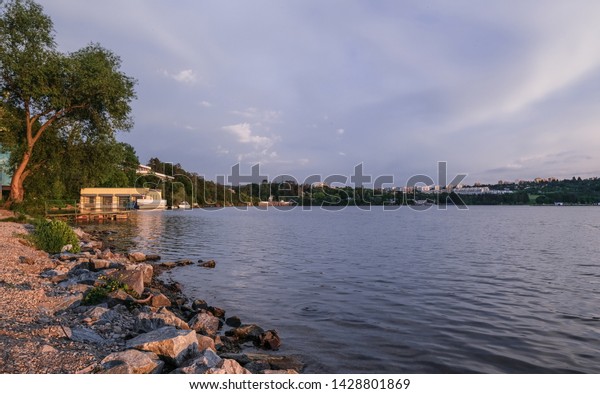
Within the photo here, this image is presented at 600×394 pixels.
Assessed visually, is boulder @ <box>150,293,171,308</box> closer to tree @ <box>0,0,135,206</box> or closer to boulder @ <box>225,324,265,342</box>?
boulder @ <box>225,324,265,342</box>

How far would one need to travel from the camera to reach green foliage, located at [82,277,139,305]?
39.5 ft

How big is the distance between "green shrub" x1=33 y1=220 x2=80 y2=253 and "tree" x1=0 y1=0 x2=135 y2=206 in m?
11.8

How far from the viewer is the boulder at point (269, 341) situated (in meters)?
11.0

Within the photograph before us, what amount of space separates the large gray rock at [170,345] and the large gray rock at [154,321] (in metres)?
1.59

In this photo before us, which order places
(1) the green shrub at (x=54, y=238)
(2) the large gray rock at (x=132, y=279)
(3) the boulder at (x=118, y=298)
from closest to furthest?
(3) the boulder at (x=118, y=298) < (2) the large gray rock at (x=132, y=279) < (1) the green shrub at (x=54, y=238)

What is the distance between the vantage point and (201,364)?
746cm

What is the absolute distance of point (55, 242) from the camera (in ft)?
78.9

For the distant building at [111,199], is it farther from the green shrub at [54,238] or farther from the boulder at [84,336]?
the boulder at [84,336]

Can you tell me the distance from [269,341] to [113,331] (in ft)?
13.1

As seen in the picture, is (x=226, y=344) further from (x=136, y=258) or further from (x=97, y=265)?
(x=136, y=258)

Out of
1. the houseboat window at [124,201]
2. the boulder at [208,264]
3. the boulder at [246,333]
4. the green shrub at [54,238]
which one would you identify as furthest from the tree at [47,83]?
the houseboat window at [124,201]

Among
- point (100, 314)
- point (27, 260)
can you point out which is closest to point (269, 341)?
point (100, 314)
